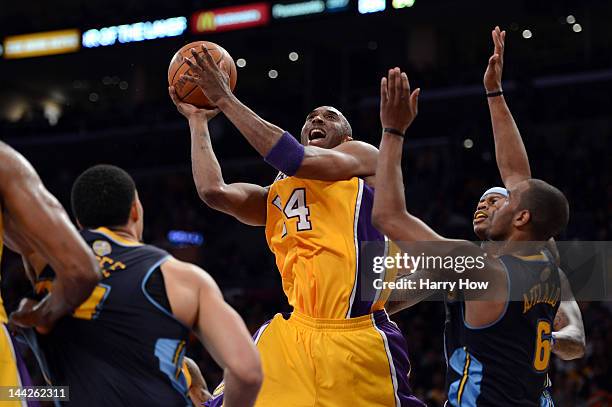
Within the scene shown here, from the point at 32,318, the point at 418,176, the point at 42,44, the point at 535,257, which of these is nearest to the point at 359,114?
the point at 418,176

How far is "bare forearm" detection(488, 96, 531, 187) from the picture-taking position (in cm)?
431

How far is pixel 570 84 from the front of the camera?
53.9 feet

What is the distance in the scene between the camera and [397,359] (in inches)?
174

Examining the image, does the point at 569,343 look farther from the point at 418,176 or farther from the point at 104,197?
the point at 418,176

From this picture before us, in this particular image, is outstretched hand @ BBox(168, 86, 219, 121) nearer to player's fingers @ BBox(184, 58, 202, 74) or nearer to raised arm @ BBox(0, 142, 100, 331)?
player's fingers @ BBox(184, 58, 202, 74)

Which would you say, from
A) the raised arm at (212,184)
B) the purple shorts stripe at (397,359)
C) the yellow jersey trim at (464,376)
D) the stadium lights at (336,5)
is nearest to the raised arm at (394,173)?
the yellow jersey trim at (464,376)

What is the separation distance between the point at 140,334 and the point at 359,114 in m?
14.1

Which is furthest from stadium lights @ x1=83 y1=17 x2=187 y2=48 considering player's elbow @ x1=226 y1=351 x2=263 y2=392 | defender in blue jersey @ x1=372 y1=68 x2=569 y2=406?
player's elbow @ x1=226 y1=351 x2=263 y2=392

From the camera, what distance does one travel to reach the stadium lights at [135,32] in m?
14.7

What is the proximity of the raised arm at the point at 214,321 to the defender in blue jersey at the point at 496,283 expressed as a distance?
29.5 inches

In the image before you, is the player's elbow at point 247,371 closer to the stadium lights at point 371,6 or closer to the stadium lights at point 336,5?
the stadium lights at point 371,6

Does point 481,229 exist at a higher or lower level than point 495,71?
lower

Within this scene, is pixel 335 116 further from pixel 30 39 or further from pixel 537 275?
pixel 30 39

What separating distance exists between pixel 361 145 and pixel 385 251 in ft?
1.89
